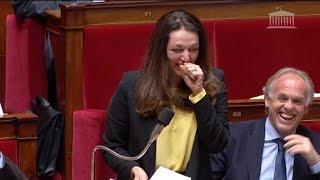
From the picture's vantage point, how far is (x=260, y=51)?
132cm

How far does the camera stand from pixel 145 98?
0.83m

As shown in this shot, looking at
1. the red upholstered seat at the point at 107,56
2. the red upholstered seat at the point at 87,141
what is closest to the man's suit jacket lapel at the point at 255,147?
the red upholstered seat at the point at 87,141

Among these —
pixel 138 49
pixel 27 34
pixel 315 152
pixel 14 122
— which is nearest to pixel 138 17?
pixel 138 49

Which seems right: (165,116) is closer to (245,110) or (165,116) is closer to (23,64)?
(245,110)

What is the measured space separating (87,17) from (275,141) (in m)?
0.50

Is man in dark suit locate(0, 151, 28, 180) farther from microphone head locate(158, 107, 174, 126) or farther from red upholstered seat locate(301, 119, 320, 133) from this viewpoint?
red upholstered seat locate(301, 119, 320, 133)

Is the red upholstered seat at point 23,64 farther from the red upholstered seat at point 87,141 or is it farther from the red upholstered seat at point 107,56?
the red upholstered seat at point 87,141

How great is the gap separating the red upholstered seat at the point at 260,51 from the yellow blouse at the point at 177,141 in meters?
0.48

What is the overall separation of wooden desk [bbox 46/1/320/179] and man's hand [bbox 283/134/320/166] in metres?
0.48

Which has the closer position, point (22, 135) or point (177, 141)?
point (177, 141)

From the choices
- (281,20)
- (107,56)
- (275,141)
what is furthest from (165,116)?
(281,20)

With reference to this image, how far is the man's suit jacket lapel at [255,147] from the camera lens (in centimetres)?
85

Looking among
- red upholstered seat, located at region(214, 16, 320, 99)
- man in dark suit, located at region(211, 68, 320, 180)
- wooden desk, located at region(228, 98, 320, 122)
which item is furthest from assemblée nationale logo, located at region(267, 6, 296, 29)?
man in dark suit, located at region(211, 68, 320, 180)

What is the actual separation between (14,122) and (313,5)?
63 centimetres
